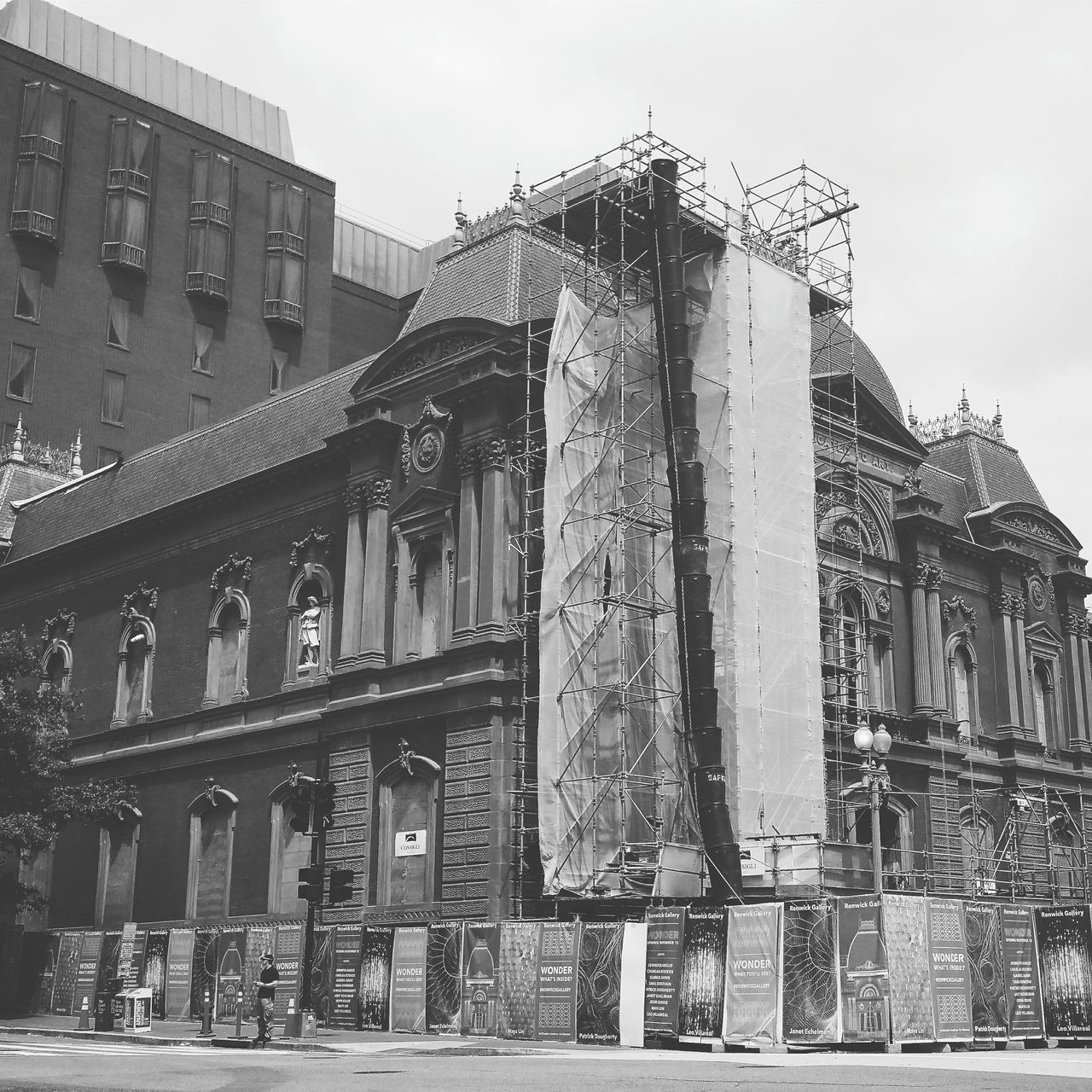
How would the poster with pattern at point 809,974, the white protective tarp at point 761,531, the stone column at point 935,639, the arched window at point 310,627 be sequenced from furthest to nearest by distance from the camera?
the stone column at point 935,639, the arched window at point 310,627, the white protective tarp at point 761,531, the poster with pattern at point 809,974

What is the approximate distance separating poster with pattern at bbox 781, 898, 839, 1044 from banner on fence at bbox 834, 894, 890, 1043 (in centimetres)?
18

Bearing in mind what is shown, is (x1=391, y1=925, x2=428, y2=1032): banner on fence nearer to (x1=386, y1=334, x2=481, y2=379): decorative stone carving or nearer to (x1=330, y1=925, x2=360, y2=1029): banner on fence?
(x1=330, y1=925, x2=360, y2=1029): banner on fence

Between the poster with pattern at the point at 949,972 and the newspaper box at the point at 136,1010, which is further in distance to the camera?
the newspaper box at the point at 136,1010

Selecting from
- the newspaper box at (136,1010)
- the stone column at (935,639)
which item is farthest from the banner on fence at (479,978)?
the stone column at (935,639)

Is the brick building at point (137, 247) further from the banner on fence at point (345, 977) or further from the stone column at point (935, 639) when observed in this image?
the banner on fence at point (345, 977)

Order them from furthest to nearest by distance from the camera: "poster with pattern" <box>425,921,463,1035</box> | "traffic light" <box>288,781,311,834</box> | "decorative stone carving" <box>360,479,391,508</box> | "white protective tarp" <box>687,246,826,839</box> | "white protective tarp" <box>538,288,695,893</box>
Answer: "decorative stone carving" <box>360,479,391,508</box> < "white protective tarp" <box>687,246,826,839</box> < "white protective tarp" <box>538,288,695,893</box> < "poster with pattern" <box>425,921,463,1035</box> < "traffic light" <box>288,781,311,834</box>

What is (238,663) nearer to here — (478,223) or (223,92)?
(478,223)

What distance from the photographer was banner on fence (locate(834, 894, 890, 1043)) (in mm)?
24453

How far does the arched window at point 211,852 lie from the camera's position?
4162 cm

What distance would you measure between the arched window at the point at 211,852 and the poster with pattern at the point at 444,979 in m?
11.9

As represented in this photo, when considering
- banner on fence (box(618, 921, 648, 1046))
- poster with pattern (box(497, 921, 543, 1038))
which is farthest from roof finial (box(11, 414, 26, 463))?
banner on fence (box(618, 921, 648, 1046))

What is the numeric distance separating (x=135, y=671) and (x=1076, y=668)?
29.9 meters

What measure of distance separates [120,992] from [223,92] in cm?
5160

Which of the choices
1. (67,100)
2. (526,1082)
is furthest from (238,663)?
(67,100)
